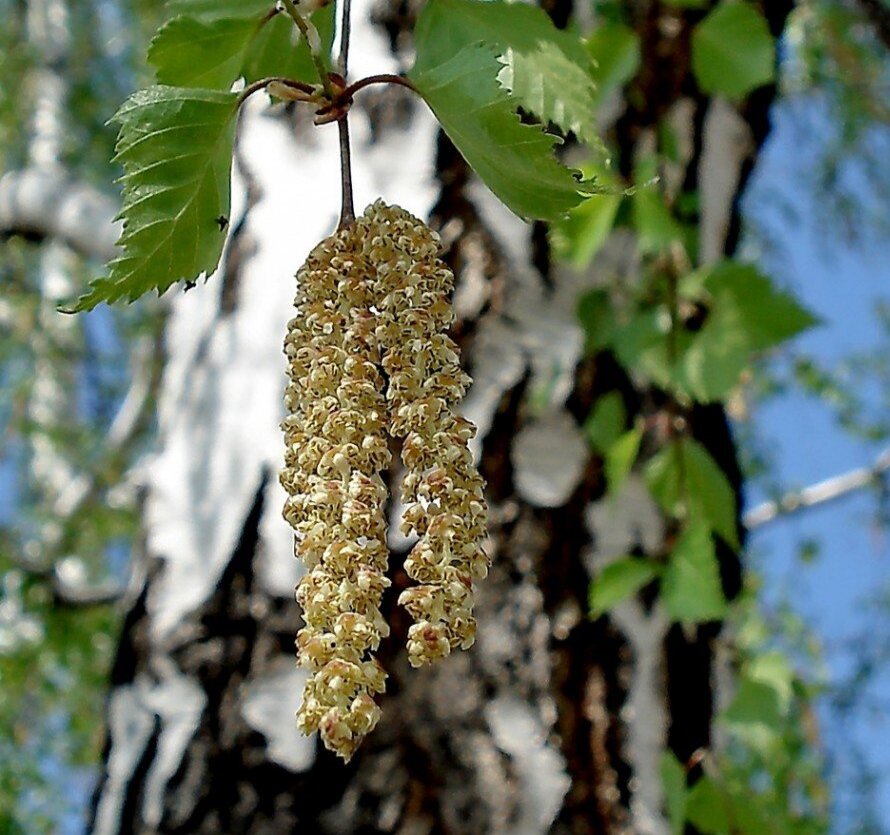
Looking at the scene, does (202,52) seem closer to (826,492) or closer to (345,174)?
(345,174)

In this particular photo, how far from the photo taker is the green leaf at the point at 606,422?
106 centimetres

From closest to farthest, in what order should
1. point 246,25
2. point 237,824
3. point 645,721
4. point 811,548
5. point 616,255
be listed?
point 246,25 < point 237,824 < point 645,721 < point 616,255 < point 811,548

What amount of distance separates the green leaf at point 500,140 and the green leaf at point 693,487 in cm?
74

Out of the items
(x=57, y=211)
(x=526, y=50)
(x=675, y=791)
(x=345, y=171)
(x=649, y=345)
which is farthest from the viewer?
(x=57, y=211)

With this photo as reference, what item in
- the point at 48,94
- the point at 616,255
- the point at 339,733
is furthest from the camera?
the point at 48,94

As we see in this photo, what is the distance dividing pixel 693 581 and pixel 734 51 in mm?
455

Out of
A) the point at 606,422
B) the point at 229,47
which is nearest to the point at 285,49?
the point at 229,47

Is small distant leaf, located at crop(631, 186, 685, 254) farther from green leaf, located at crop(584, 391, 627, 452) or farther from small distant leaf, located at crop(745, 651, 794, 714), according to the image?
small distant leaf, located at crop(745, 651, 794, 714)

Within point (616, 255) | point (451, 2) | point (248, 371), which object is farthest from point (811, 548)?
point (451, 2)

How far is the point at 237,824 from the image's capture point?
90 centimetres

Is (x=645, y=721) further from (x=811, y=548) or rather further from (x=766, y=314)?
(x=811, y=548)

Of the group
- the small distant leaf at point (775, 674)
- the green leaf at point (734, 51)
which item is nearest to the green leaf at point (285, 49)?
the green leaf at point (734, 51)

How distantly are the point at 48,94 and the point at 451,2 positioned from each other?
273 cm

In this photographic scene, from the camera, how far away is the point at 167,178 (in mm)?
356
